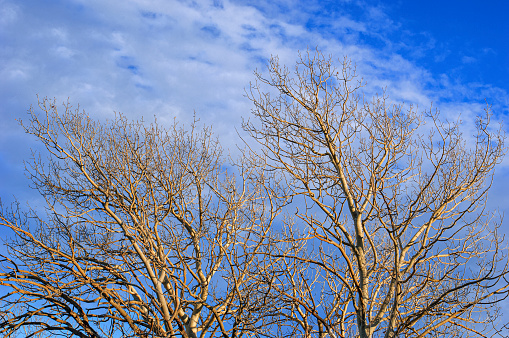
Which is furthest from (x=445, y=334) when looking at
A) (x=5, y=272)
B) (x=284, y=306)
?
(x=5, y=272)

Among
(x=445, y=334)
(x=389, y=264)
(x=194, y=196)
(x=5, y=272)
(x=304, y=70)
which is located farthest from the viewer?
(x=194, y=196)

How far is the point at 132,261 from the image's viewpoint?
9.33 metres

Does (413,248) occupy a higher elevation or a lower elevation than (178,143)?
lower

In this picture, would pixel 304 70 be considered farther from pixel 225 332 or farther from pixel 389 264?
pixel 225 332

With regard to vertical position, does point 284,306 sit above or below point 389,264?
below

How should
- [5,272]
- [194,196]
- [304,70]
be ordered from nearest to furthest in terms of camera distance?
[5,272], [304,70], [194,196]

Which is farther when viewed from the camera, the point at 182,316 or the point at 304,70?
the point at 182,316

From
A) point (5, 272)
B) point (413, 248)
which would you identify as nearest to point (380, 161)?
point (413, 248)

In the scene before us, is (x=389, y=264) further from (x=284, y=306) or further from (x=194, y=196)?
(x=194, y=196)

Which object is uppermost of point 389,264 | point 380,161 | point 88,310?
point 380,161

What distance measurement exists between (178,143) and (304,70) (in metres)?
4.12

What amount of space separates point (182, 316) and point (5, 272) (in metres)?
3.78

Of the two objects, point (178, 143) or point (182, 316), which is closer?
point (182, 316)

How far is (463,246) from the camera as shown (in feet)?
29.4
